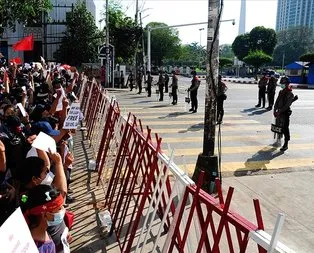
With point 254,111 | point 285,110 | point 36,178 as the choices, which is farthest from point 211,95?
point 254,111

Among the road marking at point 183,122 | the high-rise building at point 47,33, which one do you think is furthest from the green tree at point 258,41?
the road marking at point 183,122

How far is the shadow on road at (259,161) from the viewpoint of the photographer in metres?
7.99

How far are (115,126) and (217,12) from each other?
249cm

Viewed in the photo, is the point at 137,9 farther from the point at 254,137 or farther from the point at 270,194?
the point at 270,194

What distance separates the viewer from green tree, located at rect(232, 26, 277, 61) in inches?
3332

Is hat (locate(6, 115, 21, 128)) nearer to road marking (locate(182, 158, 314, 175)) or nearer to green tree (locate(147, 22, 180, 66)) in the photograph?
road marking (locate(182, 158, 314, 175))

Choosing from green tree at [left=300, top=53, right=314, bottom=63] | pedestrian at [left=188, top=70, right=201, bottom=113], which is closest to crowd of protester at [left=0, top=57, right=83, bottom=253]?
pedestrian at [left=188, top=70, right=201, bottom=113]

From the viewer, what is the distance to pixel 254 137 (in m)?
11.3

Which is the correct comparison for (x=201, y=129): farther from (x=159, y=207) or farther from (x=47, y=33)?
(x=47, y=33)

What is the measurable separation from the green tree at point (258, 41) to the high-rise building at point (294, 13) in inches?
1828

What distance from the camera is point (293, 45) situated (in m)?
100

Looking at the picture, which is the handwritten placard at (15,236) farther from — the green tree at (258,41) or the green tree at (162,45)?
the green tree at (258,41)

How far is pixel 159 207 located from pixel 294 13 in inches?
5983

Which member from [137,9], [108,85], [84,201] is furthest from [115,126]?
[137,9]
